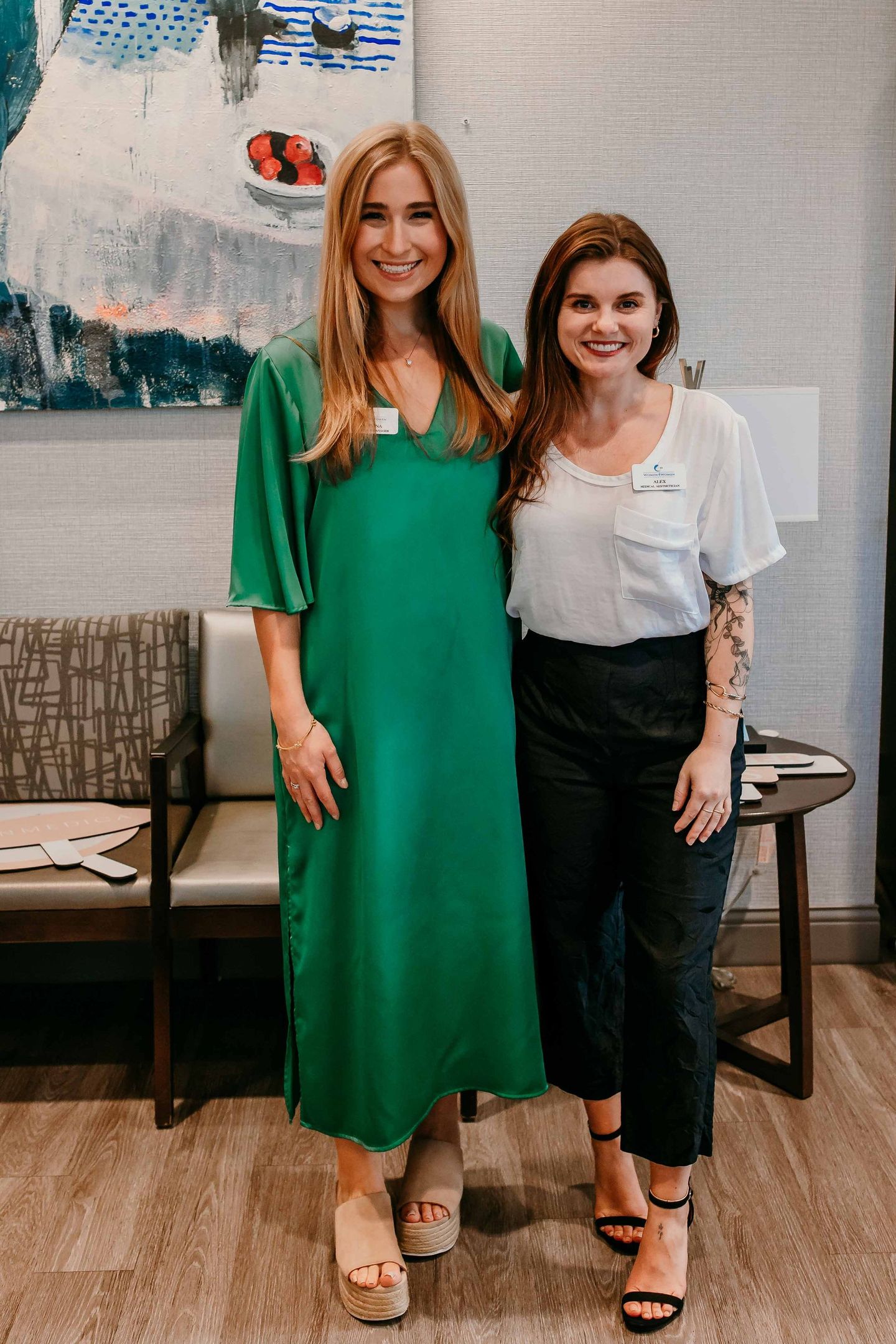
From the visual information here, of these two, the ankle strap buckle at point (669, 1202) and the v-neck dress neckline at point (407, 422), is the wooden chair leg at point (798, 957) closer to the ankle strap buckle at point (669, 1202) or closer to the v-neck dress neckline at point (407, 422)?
the ankle strap buckle at point (669, 1202)

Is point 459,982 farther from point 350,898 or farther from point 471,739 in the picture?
point 471,739

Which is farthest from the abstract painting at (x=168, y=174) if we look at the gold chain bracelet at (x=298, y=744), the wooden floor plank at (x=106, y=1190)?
the wooden floor plank at (x=106, y=1190)

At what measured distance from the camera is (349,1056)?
1709mm

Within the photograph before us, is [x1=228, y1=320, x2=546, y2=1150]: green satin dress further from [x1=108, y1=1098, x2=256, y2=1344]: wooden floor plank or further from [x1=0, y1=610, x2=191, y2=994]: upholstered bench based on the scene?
[x1=0, y1=610, x2=191, y2=994]: upholstered bench

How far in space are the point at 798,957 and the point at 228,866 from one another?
45.4 inches

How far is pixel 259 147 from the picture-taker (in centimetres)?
240

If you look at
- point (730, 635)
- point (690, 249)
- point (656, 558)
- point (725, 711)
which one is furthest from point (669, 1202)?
point (690, 249)

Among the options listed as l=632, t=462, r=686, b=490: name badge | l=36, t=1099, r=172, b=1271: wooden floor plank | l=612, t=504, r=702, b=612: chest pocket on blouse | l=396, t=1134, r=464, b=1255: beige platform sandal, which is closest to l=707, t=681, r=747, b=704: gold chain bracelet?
l=612, t=504, r=702, b=612: chest pocket on blouse

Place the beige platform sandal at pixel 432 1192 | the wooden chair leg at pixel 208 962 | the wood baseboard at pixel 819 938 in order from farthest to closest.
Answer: the wood baseboard at pixel 819 938 < the wooden chair leg at pixel 208 962 < the beige platform sandal at pixel 432 1192

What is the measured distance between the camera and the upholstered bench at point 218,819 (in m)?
2.09

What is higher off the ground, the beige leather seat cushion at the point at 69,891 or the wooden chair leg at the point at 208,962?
the beige leather seat cushion at the point at 69,891

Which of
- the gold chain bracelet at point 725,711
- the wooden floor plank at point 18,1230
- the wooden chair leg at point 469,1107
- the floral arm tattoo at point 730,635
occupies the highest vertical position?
the floral arm tattoo at point 730,635

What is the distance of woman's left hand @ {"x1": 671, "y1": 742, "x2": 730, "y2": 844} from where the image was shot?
1532 millimetres

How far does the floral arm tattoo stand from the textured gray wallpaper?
114cm
